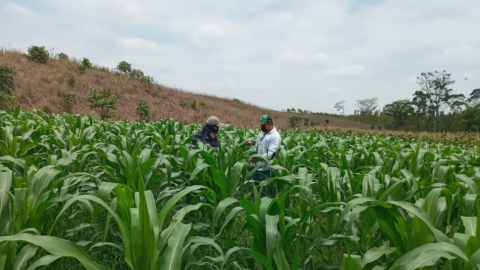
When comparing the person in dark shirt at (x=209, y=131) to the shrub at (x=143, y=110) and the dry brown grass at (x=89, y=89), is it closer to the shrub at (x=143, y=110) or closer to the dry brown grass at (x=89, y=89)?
the dry brown grass at (x=89, y=89)

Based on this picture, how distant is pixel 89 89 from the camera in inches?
903

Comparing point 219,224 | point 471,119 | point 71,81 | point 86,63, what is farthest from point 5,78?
point 471,119

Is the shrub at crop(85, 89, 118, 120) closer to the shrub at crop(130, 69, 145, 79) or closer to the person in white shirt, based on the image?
the shrub at crop(130, 69, 145, 79)

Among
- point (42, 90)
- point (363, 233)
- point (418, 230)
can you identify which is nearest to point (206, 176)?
point (363, 233)

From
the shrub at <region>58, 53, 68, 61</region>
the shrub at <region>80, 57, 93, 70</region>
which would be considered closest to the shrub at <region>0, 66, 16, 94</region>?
the shrub at <region>80, 57, 93, 70</region>

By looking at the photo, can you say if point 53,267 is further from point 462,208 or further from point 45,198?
point 462,208

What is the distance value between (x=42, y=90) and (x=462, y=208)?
24.4 metres

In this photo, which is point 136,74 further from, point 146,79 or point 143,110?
point 143,110

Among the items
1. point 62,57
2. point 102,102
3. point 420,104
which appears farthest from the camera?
point 420,104

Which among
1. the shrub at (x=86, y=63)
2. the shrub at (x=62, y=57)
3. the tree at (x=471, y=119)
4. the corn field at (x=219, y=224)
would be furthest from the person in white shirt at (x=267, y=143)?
the tree at (x=471, y=119)

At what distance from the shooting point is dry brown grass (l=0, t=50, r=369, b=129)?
62.1 feet

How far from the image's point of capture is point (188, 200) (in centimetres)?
276

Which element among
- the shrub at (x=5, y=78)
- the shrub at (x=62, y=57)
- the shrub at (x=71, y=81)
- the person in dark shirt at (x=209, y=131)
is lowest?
the person in dark shirt at (x=209, y=131)

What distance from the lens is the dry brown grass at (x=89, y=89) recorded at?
18.9 metres
